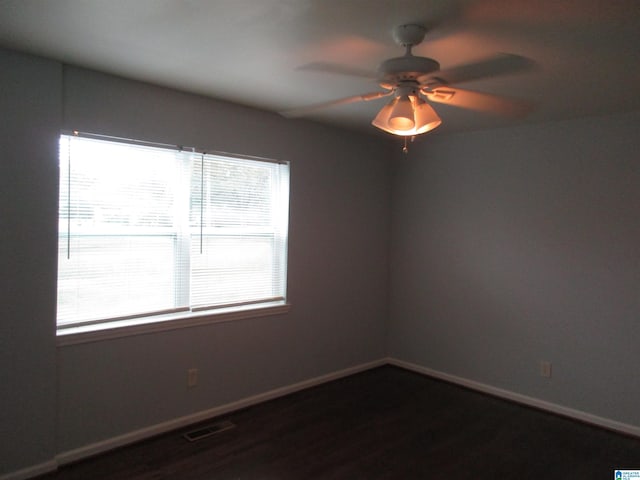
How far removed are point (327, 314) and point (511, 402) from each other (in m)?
1.71

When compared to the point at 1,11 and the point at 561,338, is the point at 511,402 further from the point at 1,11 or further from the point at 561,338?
the point at 1,11

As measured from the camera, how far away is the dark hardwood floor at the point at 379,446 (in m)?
2.73

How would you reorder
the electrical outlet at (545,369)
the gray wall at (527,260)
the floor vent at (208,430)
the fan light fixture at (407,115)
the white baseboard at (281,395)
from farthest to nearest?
the electrical outlet at (545,369), the gray wall at (527,260), the floor vent at (208,430), the white baseboard at (281,395), the fan light fixture at (407,115)

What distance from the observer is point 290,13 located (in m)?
1.92

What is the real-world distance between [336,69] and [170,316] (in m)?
1.97

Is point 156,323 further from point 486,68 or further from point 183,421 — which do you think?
point 486,68

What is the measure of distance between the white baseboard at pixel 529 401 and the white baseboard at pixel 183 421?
0.69 m

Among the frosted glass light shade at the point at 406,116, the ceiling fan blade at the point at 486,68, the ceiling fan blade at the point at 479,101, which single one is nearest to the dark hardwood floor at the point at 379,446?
the frosted glass light shade at the point at 406,116

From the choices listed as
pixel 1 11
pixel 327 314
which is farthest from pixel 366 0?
pixel 327 314

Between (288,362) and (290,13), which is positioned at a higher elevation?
(290,13)

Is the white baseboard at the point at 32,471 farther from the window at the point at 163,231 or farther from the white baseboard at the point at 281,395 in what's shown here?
the window at the point at 163,231

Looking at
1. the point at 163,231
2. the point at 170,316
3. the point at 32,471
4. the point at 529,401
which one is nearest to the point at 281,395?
the point at 170,316

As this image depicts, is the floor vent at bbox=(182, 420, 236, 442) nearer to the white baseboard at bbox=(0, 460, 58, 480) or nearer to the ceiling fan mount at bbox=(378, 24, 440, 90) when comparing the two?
the white baseboard at bbox=(0, 460, 58, 480)

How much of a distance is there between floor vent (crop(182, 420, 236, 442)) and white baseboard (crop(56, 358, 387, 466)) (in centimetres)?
11
